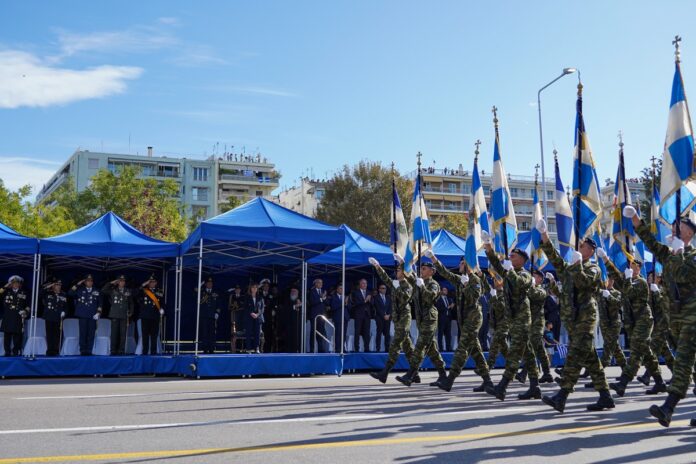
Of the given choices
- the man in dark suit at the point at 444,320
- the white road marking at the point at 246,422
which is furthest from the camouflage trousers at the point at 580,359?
the man in dark suit at the point at 444,320

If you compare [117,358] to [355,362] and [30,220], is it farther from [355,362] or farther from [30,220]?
[30,220]

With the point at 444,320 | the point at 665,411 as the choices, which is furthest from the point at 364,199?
the point at 665,411

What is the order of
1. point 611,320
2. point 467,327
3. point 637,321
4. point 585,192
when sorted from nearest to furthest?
point 467,327, point 637,321, point 585,192, point 611,320

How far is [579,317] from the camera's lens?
881 centimetres

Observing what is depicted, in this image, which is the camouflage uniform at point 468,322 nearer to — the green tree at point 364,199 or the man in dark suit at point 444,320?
the man in dark suit at point 444,320

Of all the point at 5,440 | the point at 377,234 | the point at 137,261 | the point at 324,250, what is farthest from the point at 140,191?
the point at 5,440

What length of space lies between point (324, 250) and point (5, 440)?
36.2 feet

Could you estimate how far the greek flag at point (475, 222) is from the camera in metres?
15.5

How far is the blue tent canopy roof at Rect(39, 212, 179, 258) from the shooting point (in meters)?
15.7

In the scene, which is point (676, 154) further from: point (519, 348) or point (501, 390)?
point (501, 390)

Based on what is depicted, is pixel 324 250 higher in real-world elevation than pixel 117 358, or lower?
higher

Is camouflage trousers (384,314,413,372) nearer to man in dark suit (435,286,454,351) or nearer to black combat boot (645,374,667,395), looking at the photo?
black combat boot (645,374,667,395)

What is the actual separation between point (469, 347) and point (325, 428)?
4.51 meters

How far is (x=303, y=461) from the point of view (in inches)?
226
